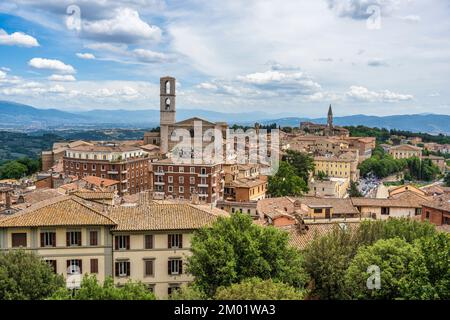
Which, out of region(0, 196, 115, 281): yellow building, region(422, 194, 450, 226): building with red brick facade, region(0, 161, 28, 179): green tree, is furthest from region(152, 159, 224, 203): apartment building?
region(0, 161, 28, 179): green tree

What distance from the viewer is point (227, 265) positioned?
15.7 metres

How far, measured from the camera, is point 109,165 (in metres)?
57.8

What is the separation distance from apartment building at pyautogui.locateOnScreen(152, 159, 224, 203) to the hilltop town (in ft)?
0.35

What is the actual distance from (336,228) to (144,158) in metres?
46.3

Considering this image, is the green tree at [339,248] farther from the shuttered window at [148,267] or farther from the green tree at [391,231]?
the shuttered window at [148,267]

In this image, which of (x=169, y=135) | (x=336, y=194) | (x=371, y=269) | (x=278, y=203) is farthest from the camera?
(x=169, y=135)

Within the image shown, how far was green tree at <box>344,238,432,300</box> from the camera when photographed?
42.1ft

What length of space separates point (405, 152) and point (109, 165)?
89382mm

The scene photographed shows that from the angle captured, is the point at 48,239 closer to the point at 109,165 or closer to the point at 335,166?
the point at 109,165

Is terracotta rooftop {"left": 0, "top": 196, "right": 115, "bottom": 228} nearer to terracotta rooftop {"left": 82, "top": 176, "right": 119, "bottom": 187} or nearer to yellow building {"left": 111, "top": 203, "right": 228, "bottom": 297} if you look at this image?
yellow building {"left": 111, "top": 203, "right": 228, "bottom": 297}

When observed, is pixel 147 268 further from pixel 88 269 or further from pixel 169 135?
pixel 169 135
